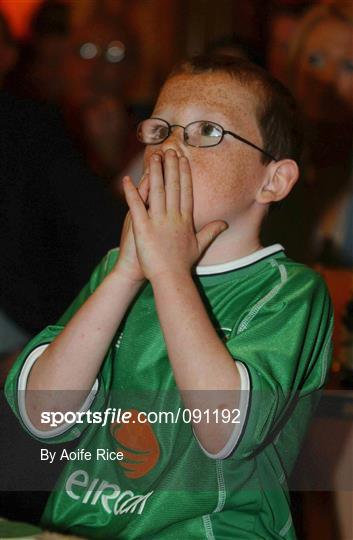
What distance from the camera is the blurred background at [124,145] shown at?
1.19 meters

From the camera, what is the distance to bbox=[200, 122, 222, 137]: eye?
2.54 ft

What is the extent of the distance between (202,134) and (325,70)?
1.30 metres

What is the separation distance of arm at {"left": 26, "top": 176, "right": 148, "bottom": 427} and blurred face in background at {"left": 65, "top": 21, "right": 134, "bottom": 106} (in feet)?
5.92

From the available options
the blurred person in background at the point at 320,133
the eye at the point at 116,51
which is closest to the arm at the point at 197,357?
the blurred person in background at the point at 320,133

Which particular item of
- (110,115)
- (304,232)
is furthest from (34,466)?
(110,115)

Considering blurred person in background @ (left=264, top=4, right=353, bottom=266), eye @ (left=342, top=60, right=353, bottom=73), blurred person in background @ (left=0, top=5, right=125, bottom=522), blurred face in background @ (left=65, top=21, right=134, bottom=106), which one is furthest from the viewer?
blurred face in background @ (left=65, top=21, right=134, bottom=106)

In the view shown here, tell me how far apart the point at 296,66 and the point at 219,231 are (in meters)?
1.45

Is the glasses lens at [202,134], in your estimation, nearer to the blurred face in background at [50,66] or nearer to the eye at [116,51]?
the blurred face in background at [50,66]

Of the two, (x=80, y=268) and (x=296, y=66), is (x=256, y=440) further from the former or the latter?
(x=296, y=66)

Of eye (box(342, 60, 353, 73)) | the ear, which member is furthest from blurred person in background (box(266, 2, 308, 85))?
the ear

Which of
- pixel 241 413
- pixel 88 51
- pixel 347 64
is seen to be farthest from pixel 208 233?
pixel 88 51

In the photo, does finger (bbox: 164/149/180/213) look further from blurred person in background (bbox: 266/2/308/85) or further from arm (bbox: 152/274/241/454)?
blurred person in background (bbox: 266/2/308/85)

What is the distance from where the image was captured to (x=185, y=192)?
0.75 metres

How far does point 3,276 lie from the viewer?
1.19 m
